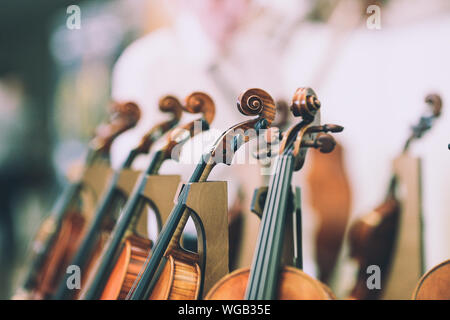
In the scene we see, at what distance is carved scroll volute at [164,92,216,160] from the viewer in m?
1.07

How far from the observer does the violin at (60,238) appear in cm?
161

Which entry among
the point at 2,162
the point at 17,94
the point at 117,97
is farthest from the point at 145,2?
the point at 2,162

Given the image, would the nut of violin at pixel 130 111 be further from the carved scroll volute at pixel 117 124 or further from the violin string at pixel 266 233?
the violin string at pixel 266 233

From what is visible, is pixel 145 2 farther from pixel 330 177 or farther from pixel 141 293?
pixel 141 293

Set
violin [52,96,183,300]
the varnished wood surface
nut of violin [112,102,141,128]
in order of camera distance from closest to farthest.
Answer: violin [52,96,183,300] → nut of violin [112,102,141,128] → the varnished wood surface

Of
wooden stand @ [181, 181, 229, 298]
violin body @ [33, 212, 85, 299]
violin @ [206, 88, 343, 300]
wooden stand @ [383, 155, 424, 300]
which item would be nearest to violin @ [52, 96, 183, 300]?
violin body @ [33, 212, 85, 299]

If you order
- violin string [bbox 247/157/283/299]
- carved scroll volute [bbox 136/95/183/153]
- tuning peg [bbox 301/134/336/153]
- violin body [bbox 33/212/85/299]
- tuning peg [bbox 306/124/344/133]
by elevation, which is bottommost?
violin body [bbox 33/212/85/299]

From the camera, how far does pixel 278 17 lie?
1696mm

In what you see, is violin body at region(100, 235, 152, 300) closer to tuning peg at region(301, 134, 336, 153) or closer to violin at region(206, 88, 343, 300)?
violin at region(206, 88, 343, 300)

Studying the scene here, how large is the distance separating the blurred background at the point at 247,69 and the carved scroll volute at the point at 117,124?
336mm

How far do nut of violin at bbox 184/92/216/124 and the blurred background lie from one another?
512 millimetres

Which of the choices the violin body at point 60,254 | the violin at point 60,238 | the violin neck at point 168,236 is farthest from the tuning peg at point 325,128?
the violin body at point 60,254

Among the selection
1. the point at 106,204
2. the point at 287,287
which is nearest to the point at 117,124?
the point at 106,204
